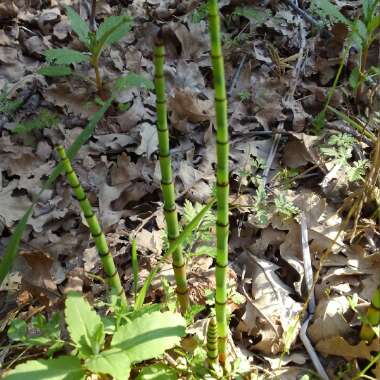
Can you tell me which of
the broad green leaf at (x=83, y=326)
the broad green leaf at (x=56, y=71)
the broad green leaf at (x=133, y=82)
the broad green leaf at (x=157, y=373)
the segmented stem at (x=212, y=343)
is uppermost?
the broad green leaf at (x=56, y=71)

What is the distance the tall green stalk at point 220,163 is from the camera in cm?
83

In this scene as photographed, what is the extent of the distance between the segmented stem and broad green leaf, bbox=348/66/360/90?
1.63 m

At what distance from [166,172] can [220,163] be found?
8.4 inches

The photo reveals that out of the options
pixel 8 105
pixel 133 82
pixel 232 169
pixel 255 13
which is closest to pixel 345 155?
pixel 232 169

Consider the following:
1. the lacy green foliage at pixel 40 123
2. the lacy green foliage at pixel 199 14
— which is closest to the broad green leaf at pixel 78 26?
the lacy green foliage at pixel 40 123

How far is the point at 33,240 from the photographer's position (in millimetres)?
1848

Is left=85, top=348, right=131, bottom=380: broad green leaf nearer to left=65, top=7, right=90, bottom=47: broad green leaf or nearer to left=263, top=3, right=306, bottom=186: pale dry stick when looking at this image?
left=263, top=3, right=306, bottom=186: pale dry stick

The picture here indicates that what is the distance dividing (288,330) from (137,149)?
111cm

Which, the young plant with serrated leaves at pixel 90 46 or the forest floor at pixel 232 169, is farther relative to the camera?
the young plant with serrated leaves at pixel 90 46

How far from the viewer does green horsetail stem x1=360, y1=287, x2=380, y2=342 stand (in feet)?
4.03

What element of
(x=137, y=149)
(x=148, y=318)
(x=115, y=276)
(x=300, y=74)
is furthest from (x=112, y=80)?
(x=148, y=318)

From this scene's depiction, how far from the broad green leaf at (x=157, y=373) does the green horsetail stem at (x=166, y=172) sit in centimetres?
22

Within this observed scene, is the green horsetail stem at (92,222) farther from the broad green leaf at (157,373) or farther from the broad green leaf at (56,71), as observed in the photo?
the broad green leaf at (56,71)

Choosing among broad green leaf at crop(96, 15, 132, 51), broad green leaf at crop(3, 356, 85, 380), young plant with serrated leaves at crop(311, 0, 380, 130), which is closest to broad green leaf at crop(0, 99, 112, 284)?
broad green leaf at crop(3, 356, 85, 380)
